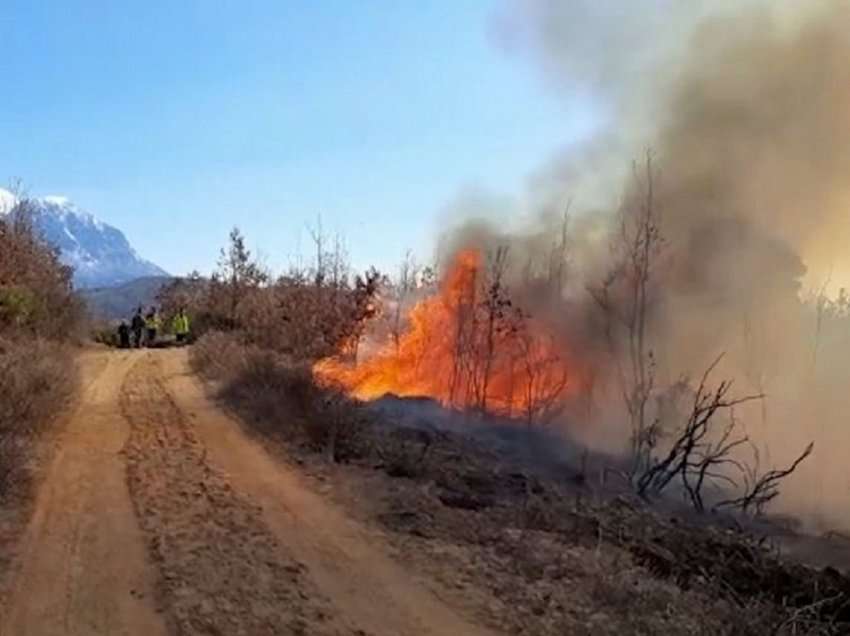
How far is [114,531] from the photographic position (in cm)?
1070

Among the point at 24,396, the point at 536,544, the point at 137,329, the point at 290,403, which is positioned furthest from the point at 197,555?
the point at 137,329

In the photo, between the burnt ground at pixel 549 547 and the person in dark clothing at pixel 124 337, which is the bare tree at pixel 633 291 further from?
the person in dark clothing at pixel 124 337

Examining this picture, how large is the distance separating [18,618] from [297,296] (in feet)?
86.3

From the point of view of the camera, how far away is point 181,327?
4272 cm

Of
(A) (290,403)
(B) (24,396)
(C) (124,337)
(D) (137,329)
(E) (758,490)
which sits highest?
(D) (137,329)

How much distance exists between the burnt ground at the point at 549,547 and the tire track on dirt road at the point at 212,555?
1394mm

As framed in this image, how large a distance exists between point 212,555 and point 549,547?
3830 mm

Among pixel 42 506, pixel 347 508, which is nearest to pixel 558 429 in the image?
pixel 347 508

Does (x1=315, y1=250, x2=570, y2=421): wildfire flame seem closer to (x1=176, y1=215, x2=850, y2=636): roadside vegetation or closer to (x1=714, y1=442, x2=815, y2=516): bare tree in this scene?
(x1=176, y1=215, x2=850, y2=636): roadside vegetation

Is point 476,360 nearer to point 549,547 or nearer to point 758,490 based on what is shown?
point 758,490

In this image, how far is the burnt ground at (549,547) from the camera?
904 cm

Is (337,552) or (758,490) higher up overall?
(758,490)

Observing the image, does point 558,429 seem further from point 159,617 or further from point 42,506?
point 159,617

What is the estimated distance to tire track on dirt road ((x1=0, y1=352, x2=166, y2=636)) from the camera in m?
7.98
